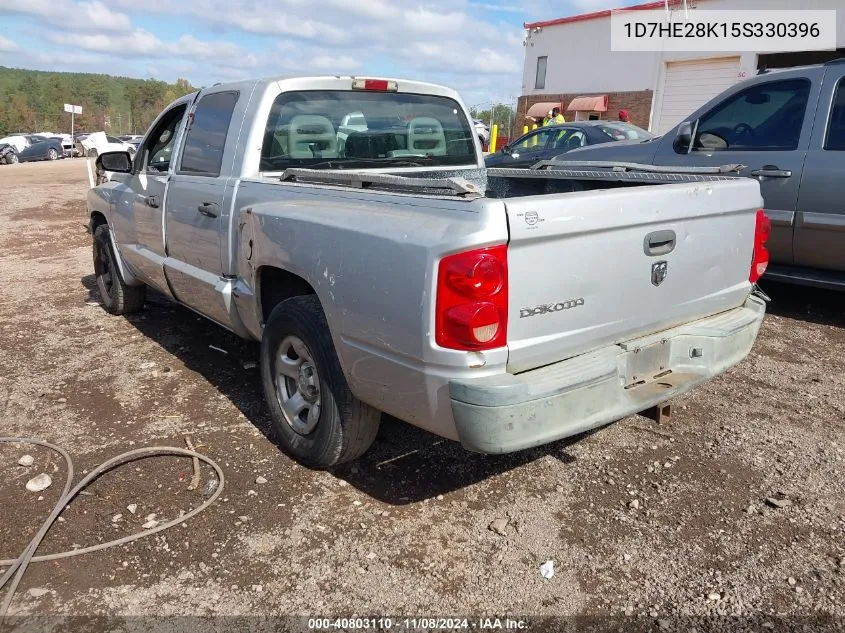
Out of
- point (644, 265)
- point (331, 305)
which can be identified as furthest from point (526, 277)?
point (331, 305)

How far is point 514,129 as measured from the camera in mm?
33750

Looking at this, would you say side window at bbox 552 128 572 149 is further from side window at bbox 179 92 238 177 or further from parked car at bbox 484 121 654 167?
side window at bbox 179 92 238 177

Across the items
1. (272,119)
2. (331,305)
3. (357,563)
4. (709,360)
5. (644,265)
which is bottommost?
(357,563)

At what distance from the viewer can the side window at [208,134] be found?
13.0ft

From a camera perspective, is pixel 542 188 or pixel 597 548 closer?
pixel 597 548

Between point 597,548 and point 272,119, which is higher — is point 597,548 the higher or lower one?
the lower one

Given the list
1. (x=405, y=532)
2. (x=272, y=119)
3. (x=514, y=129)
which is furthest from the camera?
(x=514, y=129)

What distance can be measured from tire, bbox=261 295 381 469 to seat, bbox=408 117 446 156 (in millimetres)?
1695

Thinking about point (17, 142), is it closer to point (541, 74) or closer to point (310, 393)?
point (541, 74)

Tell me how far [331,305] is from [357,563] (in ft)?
3.35

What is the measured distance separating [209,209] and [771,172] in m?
4.37

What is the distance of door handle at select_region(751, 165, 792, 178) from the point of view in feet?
18.1

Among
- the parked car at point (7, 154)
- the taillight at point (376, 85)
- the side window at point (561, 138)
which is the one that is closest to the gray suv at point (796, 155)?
the taillight at point (376, 85)

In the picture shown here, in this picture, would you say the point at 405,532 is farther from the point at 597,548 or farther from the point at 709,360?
the point at 709,360
